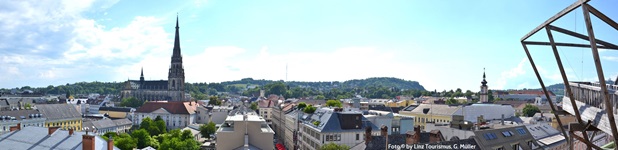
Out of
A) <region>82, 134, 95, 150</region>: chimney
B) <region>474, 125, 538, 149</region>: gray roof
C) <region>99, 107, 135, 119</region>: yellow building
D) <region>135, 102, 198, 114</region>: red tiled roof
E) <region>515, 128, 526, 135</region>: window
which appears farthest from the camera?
<region>99, 107, 135, 119</region>: yellow building

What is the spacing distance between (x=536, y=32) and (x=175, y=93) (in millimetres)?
193066

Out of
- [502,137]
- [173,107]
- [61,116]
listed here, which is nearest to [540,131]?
[502,137]

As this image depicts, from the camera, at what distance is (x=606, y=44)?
1278cm

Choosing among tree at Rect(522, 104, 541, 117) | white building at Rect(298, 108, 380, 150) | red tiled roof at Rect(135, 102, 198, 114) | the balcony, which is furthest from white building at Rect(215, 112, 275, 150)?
red tiled roof at Rect(135, 102, 198, 114)

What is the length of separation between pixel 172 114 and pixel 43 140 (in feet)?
317

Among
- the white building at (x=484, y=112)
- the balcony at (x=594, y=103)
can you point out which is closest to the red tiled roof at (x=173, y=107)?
the white building at (x=484, y=112)

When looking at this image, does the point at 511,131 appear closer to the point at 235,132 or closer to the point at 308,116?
the point at 235,132

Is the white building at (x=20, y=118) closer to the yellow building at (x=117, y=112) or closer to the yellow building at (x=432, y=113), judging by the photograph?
the yellow building at (x=117, y=112)

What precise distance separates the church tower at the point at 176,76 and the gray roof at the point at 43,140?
151m

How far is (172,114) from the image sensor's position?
135m

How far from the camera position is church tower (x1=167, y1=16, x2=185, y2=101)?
19175 centimetres

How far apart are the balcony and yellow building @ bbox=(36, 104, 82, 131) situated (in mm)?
106428

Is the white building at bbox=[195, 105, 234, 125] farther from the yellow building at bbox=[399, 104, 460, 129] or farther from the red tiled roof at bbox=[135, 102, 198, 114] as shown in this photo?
the yellow building at bbox=[399, 104, 460, 129]

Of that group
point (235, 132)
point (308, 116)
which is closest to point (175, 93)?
point (308, 116)
